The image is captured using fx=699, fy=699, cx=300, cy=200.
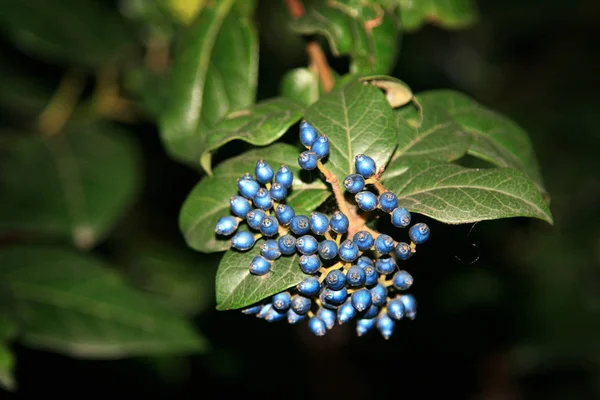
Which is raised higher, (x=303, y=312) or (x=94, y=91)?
(x=303, y=312)

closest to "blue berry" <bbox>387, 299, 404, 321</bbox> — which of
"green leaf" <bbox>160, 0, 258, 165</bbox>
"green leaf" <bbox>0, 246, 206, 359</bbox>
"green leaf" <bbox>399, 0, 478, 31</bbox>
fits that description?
"green leaf" <bbox>160, 0, 258, 165</bbox>

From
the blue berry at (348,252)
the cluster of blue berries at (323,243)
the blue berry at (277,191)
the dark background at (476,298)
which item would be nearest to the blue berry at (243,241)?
the cluster of blue berries at (323,243)

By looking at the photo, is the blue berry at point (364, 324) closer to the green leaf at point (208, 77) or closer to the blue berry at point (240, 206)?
the blue berry at point (240, 206)

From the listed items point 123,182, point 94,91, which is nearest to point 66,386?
point 123,182

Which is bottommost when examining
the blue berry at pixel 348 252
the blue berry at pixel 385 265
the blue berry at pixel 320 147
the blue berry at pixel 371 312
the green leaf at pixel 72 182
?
the green leaf at pixel 72 182

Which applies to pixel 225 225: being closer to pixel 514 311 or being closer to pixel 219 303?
pixel 219 303

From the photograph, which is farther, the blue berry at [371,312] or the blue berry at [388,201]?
the blue berry at [371,312]

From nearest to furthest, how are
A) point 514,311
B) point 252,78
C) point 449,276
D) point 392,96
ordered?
point 392,96
point 252,78
point 449,276
point 514,311

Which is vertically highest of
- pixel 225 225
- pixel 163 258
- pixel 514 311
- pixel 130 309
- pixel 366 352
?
pixel 225 225
